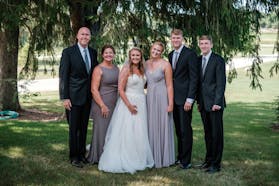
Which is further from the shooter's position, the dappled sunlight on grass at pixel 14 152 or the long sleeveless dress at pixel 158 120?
the dappled sunlight on grass at pixel 14 152

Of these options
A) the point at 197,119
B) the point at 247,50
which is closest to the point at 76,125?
the point at 247,50

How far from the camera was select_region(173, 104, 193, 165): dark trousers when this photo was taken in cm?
578

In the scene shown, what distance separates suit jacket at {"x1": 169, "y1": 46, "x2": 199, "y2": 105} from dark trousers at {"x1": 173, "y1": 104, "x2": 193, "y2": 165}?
0.16 meters

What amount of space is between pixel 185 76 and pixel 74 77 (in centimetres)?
144

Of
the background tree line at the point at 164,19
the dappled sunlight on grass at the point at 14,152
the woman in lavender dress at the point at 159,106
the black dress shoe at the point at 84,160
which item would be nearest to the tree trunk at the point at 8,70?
the background tree line at the point at 164,19

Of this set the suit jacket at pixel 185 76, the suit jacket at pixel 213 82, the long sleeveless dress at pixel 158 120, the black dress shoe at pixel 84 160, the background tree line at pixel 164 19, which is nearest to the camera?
the suit jacket at pixel 213 82

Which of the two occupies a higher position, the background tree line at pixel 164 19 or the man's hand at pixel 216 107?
the background tree line at pixel 164 19

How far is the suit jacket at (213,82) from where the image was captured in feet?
17.8

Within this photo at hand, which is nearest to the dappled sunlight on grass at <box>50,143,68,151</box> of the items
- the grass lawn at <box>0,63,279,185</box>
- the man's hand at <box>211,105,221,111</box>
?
the grass lawn at <box>0,63,279,185</box>

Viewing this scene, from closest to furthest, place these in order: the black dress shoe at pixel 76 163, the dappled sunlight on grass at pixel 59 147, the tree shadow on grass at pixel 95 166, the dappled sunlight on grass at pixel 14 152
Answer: the tree shadow on grass at pixel 95 166 < the black dress shoe at pixel 76 163 < the dappled sunlight on grass at pixel 14 152 < the dappled sunlight on grass at pixel 59 147

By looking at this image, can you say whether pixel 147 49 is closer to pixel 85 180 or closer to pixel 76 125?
pixel 76 125

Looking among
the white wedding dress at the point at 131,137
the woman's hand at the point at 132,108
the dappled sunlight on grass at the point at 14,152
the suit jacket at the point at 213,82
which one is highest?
the suit jacket at the point at 213,82

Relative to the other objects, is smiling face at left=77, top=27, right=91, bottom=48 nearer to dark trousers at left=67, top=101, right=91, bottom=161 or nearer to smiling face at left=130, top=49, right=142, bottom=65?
smiling face at left=130, top=49, right=142, bottom=65

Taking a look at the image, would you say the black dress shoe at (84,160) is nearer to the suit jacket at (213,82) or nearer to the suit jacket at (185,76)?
the suit jacket at (185,76)
